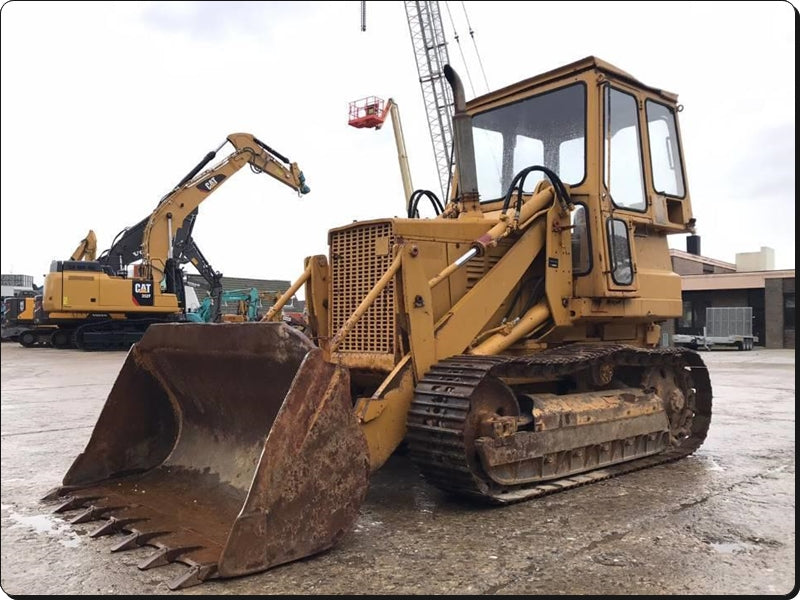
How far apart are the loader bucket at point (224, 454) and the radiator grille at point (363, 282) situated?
91cm

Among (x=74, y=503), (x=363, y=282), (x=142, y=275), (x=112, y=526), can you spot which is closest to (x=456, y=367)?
(x=363, y=282)

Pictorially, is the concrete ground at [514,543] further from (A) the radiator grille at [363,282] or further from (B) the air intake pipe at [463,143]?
(B) the air intake pipe at [463,143]

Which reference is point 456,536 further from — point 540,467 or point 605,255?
point 605,255

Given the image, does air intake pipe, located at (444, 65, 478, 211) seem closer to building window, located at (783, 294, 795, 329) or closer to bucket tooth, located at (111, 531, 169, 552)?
bucket tooth, located at (111, 531, 169, 552)

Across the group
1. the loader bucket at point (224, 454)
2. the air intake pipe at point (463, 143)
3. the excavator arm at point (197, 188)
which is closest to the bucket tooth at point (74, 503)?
the loader bucket at point (224, 454)

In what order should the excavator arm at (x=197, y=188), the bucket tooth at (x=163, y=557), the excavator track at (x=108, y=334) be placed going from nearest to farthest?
the bucket tooth at (x=163, y=557) < the excavator track at (x=108, y=334) < the excavator arm at (x=197, y=188)

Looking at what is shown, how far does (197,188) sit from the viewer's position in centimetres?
2252

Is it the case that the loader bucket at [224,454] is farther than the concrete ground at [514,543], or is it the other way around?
the loader bucket at [224,454]

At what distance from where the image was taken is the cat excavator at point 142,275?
2031 centimetres

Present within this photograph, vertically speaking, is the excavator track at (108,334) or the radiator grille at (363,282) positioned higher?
the radiator grille at (363,282)

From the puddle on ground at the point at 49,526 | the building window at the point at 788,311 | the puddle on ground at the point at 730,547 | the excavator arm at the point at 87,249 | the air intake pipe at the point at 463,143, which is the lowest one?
the puddle on ground at the point at 730,547

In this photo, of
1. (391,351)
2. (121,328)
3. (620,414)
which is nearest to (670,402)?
(620,414)

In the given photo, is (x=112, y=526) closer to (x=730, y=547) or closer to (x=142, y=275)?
(x=730, y=547)

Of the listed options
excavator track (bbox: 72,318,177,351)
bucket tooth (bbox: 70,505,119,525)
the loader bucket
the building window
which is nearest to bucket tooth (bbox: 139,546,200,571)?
the loader bucket
